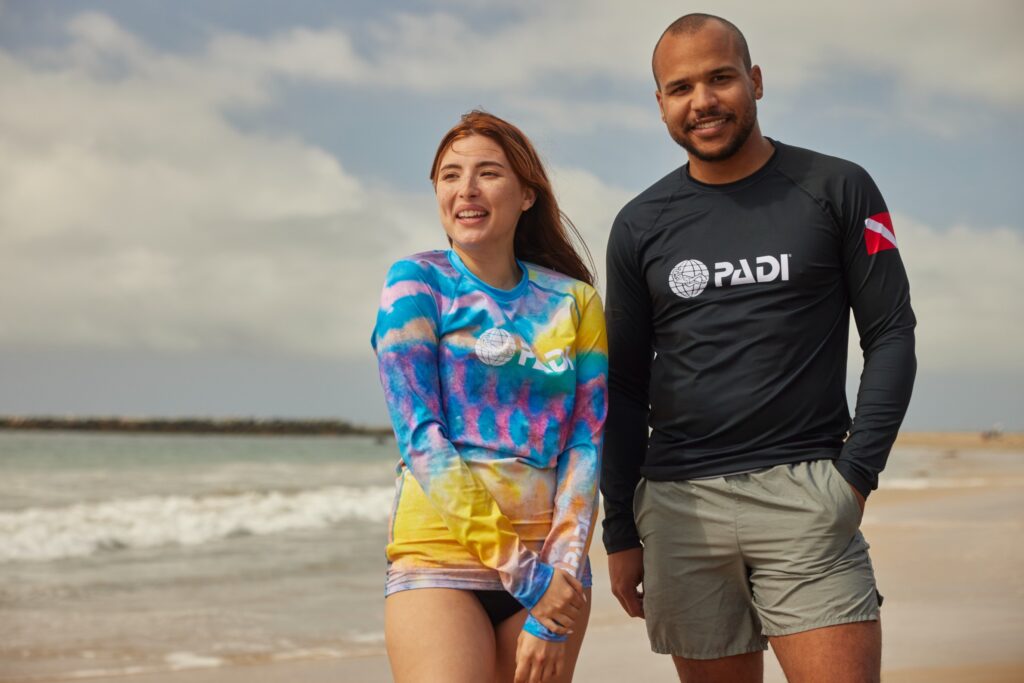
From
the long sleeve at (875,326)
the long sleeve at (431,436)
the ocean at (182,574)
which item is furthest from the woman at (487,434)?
the ocean at (182,574)

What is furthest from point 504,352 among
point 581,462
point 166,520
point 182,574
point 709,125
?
point 166,520

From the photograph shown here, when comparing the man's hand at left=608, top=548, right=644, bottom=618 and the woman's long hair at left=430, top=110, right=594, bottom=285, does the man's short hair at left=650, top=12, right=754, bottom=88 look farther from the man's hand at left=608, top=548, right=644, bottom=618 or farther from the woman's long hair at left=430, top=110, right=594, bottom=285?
the man's hand at left=608, top=548, right=644, bottom=618

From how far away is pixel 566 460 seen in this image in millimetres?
2459

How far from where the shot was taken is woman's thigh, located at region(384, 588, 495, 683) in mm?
2197

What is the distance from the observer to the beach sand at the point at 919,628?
5383 millimetres

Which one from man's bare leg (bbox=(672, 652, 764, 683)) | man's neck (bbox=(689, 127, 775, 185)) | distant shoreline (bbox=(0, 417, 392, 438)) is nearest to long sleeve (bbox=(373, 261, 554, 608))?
man's bare leg (bbox=(672, 652, 764, 683))

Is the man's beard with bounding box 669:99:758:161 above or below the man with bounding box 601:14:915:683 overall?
above

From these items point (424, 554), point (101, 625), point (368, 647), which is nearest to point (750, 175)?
point (424, 554)

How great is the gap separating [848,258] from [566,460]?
0.87 meters

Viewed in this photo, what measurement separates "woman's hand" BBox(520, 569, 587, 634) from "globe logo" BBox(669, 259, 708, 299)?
0.82 m

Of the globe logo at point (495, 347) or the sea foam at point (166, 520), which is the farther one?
the sea foam at point (166, 520)

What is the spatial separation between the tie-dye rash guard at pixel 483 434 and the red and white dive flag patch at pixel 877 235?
29.7 inches

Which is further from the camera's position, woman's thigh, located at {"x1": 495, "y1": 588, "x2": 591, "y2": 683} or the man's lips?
the man's lips

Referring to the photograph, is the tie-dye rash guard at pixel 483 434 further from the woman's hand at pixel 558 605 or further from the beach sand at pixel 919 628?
the beach sand at pixel 919 628
